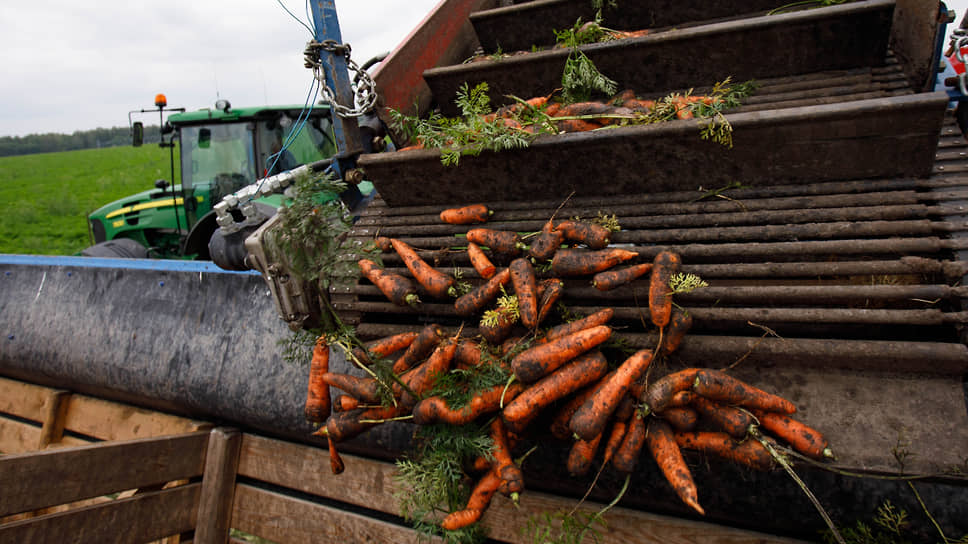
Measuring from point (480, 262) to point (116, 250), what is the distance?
15.0ft

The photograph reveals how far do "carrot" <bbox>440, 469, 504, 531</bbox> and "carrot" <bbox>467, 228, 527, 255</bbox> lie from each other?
0.80 meters

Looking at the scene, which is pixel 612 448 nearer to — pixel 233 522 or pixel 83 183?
pixel 233 522

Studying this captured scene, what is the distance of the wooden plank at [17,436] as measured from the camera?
320 cm

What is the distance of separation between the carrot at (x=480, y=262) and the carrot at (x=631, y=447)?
2.52 ft

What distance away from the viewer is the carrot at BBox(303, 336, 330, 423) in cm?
202

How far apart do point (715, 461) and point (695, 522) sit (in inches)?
9.7

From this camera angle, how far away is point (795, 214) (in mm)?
1774

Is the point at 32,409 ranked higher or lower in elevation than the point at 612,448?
lower

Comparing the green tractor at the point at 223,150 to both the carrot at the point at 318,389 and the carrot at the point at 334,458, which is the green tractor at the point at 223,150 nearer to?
the carrot at the point at 318,389

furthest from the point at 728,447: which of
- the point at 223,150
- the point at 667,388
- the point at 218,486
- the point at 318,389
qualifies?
the point at 223,150

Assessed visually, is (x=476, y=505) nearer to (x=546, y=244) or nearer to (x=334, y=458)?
(x=334, y=458)

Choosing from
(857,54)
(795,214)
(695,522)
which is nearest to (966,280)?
(795,214)

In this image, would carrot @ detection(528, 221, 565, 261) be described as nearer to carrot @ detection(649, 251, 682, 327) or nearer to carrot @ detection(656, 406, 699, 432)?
carrot @ detection(649, 251, 682, 327)

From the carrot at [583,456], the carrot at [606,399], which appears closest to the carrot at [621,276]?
the carrot at [606,399]
